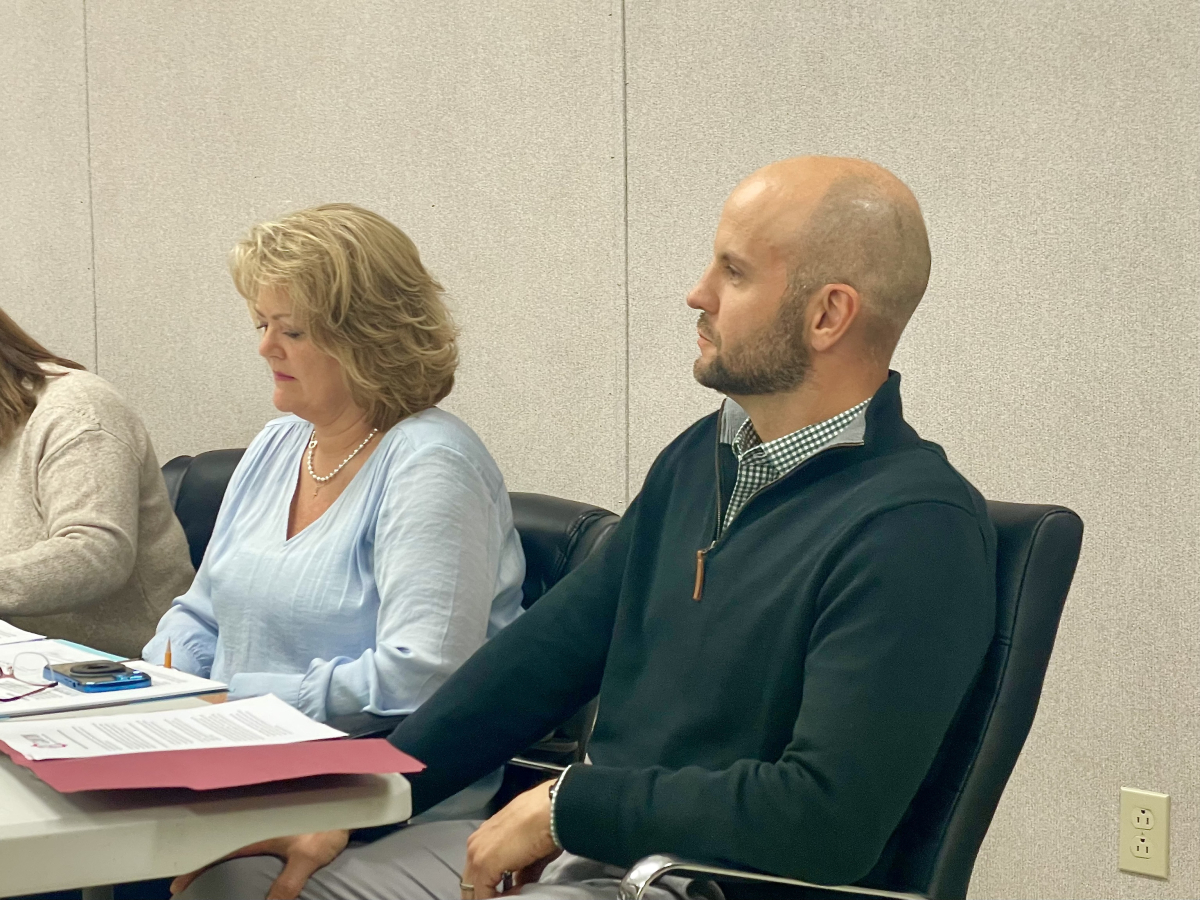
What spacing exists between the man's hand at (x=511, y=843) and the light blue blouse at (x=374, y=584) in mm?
361

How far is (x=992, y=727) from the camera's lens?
1312mm

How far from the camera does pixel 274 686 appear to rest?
1.81 meters

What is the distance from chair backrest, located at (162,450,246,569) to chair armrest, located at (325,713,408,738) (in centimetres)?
105

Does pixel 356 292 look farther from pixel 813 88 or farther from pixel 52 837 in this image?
pixel 52 837

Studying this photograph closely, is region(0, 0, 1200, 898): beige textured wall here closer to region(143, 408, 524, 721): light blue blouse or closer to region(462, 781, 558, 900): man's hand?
region(143, 408, 524, 721): light blue blouse

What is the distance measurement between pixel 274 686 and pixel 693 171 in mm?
1348

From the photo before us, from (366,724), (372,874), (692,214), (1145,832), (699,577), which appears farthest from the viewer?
(692,214)

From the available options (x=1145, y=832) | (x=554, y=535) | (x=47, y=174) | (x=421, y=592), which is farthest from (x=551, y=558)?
(x=47, y=174)

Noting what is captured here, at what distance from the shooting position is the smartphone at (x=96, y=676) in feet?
4.66

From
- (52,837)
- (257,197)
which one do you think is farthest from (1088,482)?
(257,197)

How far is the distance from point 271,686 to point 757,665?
0.76 meters

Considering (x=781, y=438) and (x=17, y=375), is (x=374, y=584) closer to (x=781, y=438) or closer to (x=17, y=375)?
(x=781, y=438)

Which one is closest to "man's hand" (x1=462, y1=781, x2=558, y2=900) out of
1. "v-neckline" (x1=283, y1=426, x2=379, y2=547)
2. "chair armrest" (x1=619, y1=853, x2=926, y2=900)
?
"chair armrest" (x1=619, y1=853, x2=926, y2=900)

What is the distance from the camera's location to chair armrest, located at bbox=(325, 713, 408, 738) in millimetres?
1701
